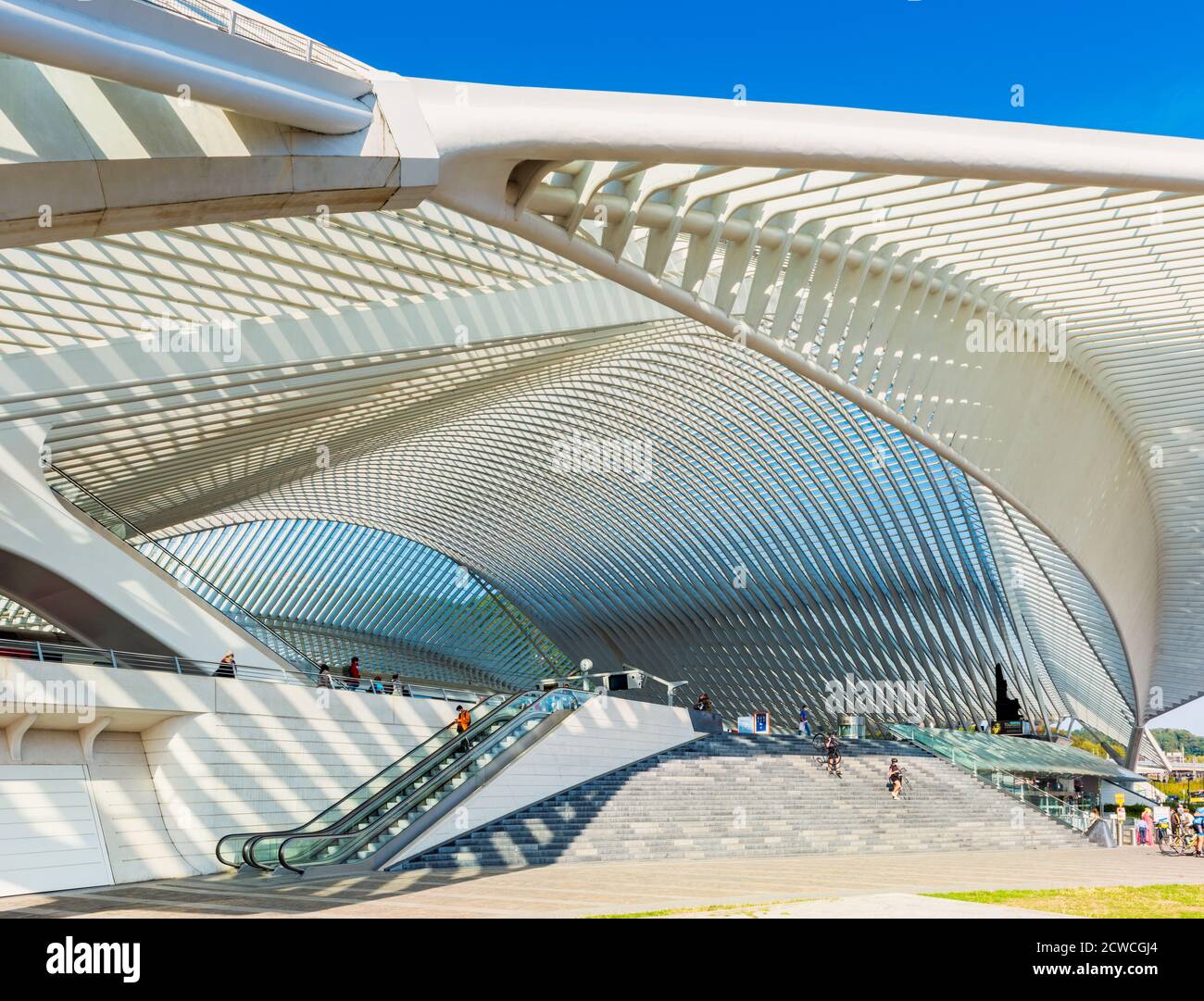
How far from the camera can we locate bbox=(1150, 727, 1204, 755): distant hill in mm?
181875

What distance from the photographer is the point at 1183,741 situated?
188 meters

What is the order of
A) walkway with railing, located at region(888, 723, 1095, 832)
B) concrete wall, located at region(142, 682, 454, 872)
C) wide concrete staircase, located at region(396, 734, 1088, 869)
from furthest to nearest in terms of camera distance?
walkway with railing, located at region(888, 723, 1095, 832) → wide concrete staircase, located at region(396, 734, 1088, 869) → concrete wall, located at region(142, 682, 454, 872)

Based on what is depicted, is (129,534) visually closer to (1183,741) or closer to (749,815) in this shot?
(749,815)

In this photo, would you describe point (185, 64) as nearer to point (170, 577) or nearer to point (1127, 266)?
point (1127, 266)

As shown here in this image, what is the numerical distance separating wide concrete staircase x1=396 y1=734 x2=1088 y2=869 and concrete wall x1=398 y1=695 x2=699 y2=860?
283 millimetres

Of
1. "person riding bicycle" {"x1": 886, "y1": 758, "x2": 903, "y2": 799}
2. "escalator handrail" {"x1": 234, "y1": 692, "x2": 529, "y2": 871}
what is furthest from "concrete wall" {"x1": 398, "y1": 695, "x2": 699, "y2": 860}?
"person riding bicycle" {"x1": 886, "y1": 758, "x2": 903, "y2": 799}

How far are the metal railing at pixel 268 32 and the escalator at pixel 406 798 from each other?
37.6ft

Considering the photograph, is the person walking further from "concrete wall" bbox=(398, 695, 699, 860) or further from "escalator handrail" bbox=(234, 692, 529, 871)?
"escalator handrail" bbox=(234, 692, 529, 871)

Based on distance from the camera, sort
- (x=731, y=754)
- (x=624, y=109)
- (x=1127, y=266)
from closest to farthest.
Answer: (x=624, y=109) → (x=1127, y=266) → (x=731, y=754)

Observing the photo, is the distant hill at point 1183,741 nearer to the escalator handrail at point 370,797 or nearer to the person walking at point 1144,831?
the person walking at point 1144,831

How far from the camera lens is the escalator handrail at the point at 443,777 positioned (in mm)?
17864

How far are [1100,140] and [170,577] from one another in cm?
1878
